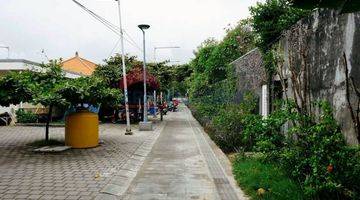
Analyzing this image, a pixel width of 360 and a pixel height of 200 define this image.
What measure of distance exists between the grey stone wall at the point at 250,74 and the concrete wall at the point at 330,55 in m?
3.31

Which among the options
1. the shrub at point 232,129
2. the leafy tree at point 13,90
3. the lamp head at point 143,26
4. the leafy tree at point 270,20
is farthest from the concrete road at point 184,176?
the lamp head at point 143,26

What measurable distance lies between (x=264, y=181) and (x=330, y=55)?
94.8 inches

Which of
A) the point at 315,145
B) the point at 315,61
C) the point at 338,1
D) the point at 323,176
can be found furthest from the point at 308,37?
the point at 338,1

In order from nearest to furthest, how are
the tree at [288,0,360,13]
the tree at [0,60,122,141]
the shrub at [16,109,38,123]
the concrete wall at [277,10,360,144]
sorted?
the tree at [288,0,360,13], the concrete wall at [277,10,360,144], the tree at [0,60,122,141], the shrub at [16,109,38,123]

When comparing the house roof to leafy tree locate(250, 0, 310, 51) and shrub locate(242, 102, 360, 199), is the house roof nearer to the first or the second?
leafy tree locate(250, 0, 310, 51)

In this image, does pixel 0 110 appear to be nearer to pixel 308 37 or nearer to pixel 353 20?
pixel 308 37

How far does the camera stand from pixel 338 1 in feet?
3.94

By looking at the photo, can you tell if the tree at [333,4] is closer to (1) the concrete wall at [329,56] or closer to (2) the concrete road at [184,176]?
(1) the concrete wall at [329,56]

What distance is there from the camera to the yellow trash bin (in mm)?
12656

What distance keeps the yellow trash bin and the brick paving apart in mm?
452

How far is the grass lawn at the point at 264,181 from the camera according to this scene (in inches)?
247

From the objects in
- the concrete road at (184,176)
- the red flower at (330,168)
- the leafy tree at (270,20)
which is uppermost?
the leafy tree at (270,20)

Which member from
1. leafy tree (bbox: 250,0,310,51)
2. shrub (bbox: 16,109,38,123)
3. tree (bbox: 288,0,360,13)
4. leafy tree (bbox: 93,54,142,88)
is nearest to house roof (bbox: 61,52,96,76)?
leafy tree (bbox: 93,54,142,88)

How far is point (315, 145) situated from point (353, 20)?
186 centimetres
